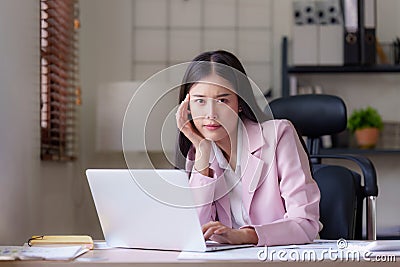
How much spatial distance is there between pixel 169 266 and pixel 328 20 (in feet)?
8.27

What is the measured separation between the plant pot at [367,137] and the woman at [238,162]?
179 centimetres

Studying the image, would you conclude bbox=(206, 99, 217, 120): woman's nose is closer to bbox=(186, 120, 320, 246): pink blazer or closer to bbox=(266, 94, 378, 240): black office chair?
bbox=(186, 120, 320, 246): pink blazer

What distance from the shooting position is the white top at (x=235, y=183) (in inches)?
63.7

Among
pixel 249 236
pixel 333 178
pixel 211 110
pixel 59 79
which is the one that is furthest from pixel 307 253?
pixel 59 79

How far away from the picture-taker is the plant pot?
11.4 feet

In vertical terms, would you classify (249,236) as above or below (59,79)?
below

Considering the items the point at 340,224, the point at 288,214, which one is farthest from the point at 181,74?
the point at 340,224

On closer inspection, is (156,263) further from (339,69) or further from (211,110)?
(339,69)

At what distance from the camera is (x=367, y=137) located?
3477 millimetres

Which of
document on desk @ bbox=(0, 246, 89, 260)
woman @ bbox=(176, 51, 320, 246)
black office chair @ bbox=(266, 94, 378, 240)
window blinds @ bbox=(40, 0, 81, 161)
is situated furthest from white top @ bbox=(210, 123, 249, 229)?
Result: window blinds @ bbox=(40, 0, 81, 161)

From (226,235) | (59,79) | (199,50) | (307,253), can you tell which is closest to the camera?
(307,253)

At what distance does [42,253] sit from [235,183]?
20.7 inches

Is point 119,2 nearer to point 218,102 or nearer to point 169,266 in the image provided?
point 218,102

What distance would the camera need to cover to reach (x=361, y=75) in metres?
3.62
